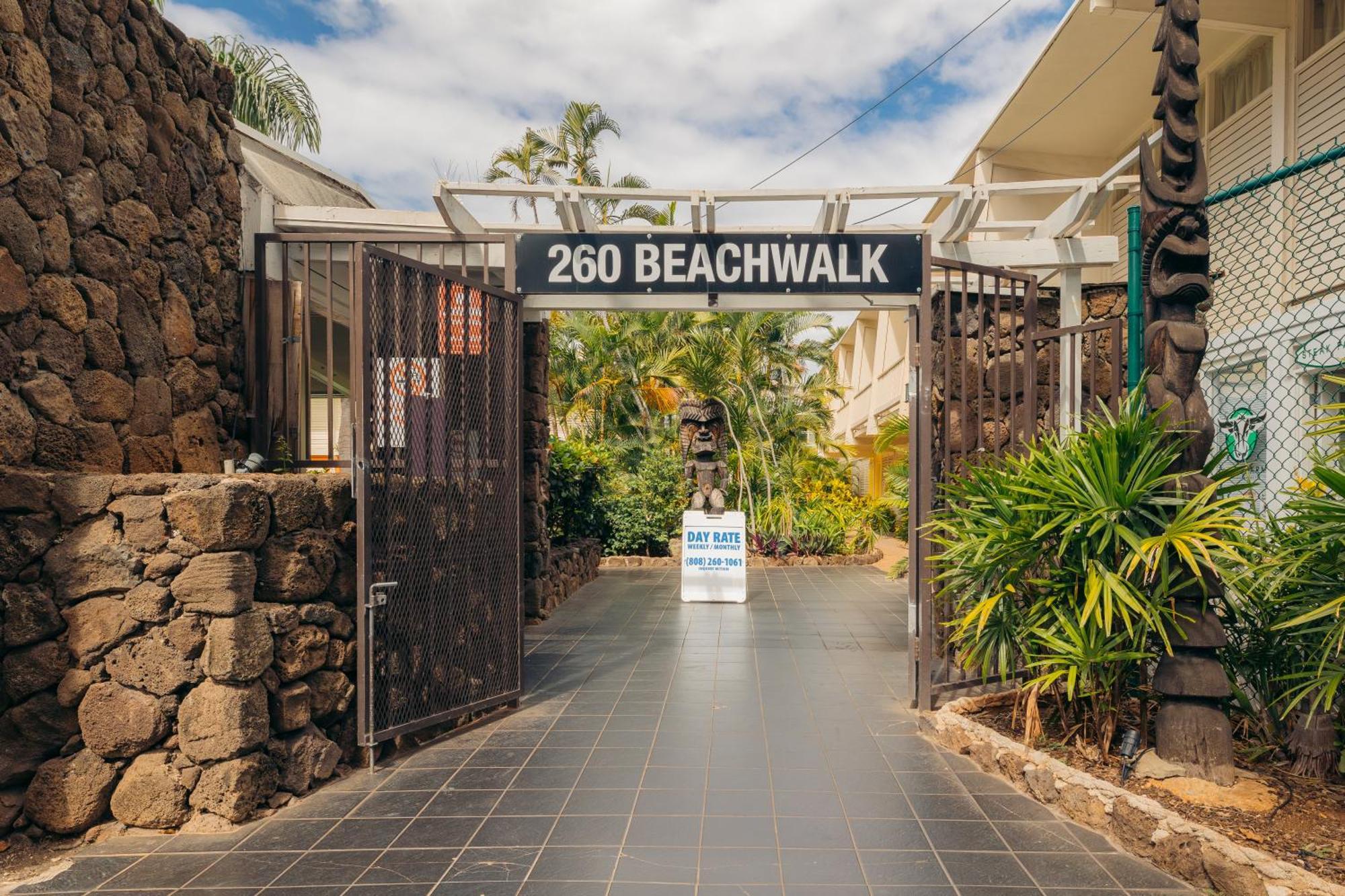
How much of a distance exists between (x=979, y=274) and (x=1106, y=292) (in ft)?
5.80

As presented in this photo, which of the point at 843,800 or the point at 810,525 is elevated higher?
the point at 810,525

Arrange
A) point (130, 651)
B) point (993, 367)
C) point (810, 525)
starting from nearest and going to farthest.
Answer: point (130, 651) → point (993, 367) → point (810, 525)

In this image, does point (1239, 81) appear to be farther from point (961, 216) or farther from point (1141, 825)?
point (1141, 825)

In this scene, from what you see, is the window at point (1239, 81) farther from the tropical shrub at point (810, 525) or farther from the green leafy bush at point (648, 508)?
the green leafy bush at point (648, 508)

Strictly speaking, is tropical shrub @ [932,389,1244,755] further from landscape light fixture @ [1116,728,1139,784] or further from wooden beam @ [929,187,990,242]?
wooden beam @ [929,187,990,242]

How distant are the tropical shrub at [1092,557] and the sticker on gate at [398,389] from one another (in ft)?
10.3

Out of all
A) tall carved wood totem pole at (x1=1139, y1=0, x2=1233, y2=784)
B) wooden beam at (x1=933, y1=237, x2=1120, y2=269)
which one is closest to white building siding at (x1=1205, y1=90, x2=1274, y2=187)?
wooden beam at (x1=933, y1=237, x2=1120, y2=269)

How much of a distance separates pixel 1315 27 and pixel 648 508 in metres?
11.0

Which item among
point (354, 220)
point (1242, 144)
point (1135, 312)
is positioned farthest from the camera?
point (1242, 144)

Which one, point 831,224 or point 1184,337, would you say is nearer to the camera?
point 1184,337

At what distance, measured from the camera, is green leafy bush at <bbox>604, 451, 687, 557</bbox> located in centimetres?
1488

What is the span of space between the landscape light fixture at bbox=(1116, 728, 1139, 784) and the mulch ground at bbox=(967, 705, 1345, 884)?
1.6 inches

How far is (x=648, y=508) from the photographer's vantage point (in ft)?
50.0

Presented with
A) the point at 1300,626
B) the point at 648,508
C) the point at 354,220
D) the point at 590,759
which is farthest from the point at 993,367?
the point at 648,508
